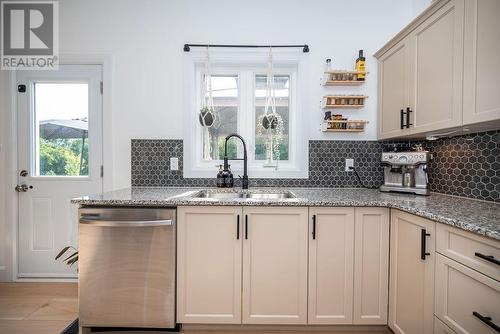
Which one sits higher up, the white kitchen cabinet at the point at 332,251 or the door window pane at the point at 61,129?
the door window pane at the point at 61,129

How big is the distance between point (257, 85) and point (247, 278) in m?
1.70

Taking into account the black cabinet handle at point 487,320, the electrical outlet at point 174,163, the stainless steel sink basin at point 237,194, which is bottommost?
the black cabinet handle at point 487,320

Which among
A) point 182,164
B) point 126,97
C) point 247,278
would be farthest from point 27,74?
point 247,278

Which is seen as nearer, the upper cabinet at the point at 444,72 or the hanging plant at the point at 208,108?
the upper cabinet at the point at 444,72

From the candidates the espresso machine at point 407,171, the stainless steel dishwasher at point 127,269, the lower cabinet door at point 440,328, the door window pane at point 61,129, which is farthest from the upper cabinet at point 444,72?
the door window pane at point 61,129

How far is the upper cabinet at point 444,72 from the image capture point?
1.28 m

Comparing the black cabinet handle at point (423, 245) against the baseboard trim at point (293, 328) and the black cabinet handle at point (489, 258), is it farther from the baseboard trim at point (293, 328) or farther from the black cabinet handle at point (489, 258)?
the baseboard trim at point (293, 328)

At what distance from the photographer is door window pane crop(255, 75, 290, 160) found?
251 cm

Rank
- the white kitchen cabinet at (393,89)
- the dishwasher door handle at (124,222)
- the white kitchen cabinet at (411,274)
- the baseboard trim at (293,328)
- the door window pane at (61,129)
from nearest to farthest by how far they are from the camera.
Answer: the white kitchen cabinet at (411,274) → the dishwasher door handle at (124,222) → the baseboard trim at (293,328) → the white kitchen cabinet at (393,89) → the door window pane at (61,129)

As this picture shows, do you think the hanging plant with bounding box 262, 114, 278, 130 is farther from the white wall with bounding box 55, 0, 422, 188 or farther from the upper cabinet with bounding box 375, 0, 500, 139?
the upper cabinet with bounding box 375, 0, 500, 139

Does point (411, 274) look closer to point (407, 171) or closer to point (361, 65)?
point (407, 171)

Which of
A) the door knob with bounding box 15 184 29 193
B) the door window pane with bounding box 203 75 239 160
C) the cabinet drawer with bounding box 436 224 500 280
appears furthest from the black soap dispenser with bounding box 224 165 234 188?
the door knob with bounding box 15 184 29 193

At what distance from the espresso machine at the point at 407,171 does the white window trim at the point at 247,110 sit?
67 cm

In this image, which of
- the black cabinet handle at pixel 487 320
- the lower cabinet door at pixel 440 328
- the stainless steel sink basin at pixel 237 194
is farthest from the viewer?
the stainless steel sink basin at pixel 237 194
